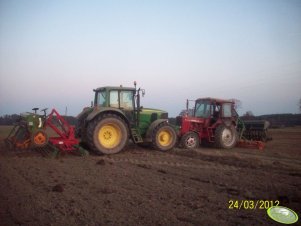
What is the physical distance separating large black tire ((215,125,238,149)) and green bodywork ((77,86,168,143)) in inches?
98.7

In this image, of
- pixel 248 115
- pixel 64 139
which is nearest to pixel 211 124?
pixel 64 139

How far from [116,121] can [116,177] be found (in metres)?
3.85

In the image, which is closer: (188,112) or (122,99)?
(122,99)

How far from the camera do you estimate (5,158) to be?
9.37m

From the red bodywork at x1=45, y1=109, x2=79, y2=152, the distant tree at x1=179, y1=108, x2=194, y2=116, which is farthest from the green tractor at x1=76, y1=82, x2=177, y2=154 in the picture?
the distant tree at x1=179, y1=108, x2=194, y2=116

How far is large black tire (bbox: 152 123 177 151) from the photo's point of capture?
11.5m

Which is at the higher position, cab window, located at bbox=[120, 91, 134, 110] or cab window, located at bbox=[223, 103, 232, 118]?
cab window, located at bbox=[120, 91, 134, 110]

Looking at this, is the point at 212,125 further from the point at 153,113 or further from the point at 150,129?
the point at 150,129

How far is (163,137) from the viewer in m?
11.8

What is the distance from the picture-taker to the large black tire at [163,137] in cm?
1153

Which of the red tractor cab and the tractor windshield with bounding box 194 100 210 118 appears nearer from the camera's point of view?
the red tractor cab

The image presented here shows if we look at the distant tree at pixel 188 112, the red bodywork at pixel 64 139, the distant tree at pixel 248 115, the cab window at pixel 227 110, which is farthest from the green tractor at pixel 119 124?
the distant tree at pixel 248 115

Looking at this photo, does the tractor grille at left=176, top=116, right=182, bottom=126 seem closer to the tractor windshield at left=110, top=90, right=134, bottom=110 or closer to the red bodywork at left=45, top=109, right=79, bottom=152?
the tractor windshield at left=110, top=90, right=134, bottom=110

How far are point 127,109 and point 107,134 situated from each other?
4.64ft
